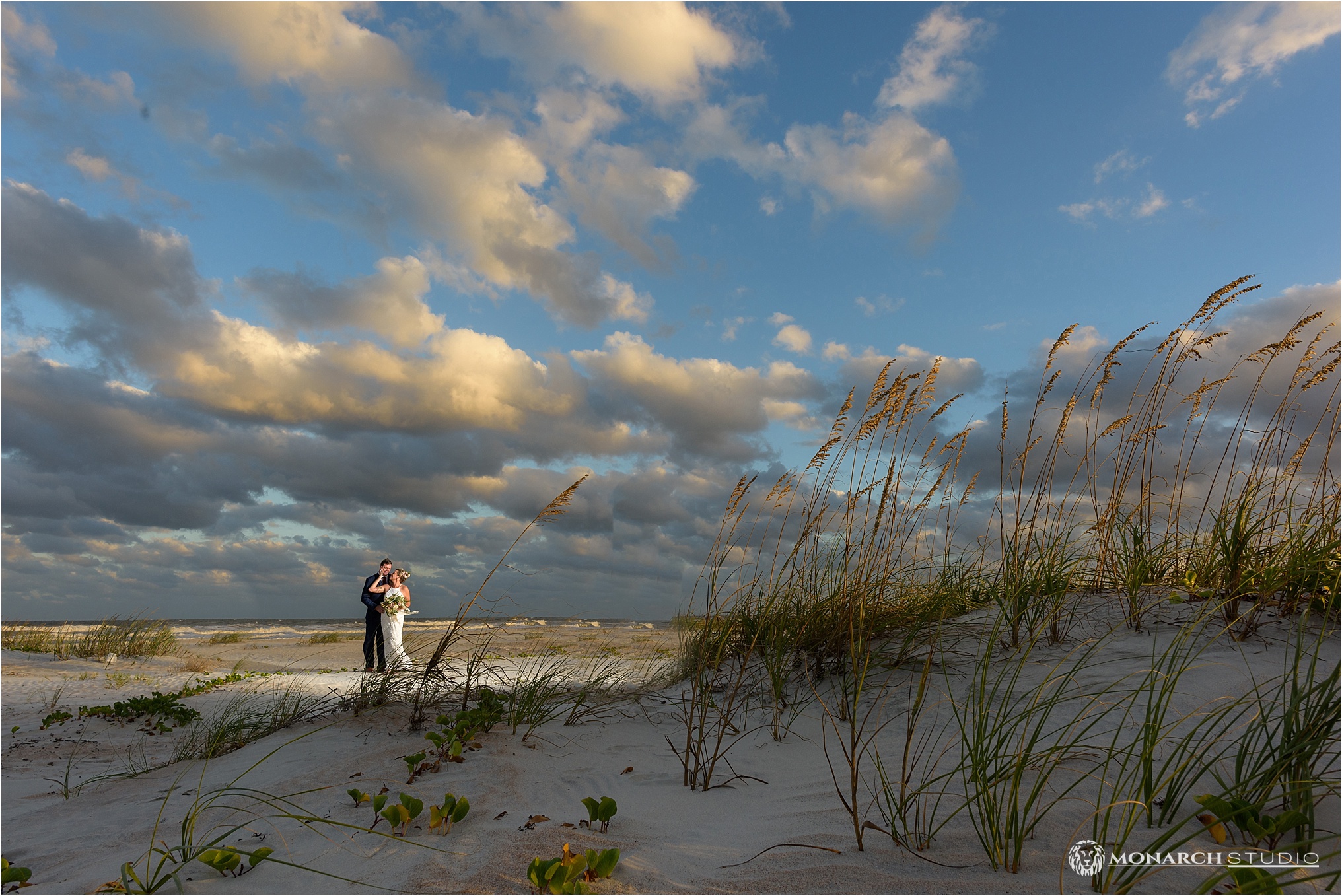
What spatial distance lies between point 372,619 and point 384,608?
2.39 feet

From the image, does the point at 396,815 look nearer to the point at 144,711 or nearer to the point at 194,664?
the point at 144,711

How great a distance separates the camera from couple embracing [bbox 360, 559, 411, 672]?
11328 millimetres

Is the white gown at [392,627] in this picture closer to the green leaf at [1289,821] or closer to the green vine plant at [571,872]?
the green vine plant at [571,872]

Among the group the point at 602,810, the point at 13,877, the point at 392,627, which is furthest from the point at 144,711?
the point at 602,810

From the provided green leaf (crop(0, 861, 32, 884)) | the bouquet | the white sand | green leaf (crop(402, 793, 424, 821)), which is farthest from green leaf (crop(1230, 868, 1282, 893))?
→ the bouquet

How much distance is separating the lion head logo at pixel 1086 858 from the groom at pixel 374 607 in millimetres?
11120

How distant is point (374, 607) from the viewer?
11602 mm

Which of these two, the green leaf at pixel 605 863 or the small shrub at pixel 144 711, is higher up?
the green leaf at pixel 605 863

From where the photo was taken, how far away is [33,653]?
11016mm

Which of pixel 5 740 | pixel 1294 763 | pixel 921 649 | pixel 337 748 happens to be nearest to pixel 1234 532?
pixel 921 649

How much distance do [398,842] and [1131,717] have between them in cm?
315

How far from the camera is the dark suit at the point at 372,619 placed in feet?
38.2

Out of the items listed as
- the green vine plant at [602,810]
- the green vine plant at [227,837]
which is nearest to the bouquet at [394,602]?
the green vine plant at [227,837]

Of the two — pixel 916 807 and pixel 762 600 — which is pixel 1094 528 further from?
pixel 916 807
